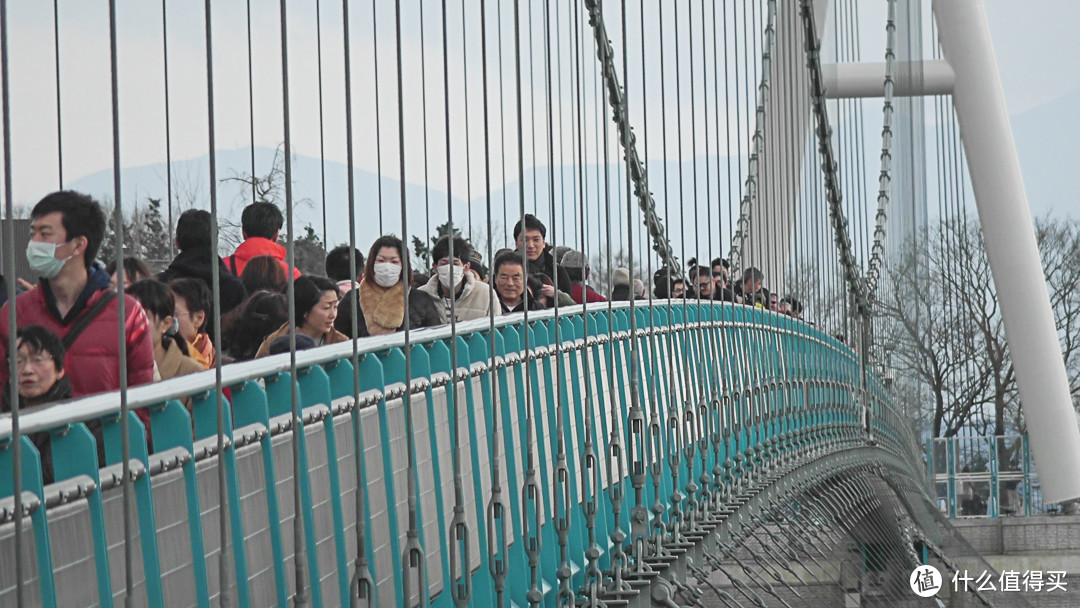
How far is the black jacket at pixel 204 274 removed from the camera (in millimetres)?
5008

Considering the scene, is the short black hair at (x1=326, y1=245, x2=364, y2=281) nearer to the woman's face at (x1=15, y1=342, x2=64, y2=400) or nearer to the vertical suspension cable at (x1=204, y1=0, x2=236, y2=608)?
the woman's face at (x1=15, y1=342, x2=64, y2=400)

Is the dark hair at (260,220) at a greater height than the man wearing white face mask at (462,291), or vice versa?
the dark hair at (260,220)

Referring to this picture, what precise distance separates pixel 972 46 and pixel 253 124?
35.8 ft

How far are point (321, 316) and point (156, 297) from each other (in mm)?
962

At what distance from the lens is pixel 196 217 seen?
5.17 meters

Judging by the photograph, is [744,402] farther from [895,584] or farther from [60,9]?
[895,584]

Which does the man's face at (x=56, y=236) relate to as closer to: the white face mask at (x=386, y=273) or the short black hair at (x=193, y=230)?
the short black hair at (x=193, y=230)

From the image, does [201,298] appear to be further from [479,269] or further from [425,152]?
[425,152]

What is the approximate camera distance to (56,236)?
3520mm

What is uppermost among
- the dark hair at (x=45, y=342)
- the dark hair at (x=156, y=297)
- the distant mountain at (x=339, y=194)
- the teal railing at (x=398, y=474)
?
the distant mountain at (x=339, y=194)

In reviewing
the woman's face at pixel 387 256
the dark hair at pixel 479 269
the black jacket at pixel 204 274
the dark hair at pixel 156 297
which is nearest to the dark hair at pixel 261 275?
the black jacket at pixel 204 274

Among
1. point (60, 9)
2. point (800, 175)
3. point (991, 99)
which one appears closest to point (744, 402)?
point (60, 9)

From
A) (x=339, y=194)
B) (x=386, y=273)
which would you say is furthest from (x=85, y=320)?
(x=339, y=194)

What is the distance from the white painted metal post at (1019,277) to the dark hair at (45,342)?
15.9 metres
